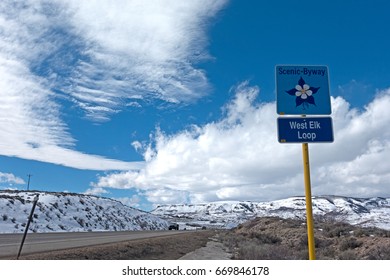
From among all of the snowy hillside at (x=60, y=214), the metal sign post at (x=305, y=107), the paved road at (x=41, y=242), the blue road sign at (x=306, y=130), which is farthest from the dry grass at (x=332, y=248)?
the snowy hillside at (x=60, y=214)

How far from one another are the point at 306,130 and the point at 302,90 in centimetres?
67

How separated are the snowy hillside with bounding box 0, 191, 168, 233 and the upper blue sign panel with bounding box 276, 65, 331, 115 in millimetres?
36051

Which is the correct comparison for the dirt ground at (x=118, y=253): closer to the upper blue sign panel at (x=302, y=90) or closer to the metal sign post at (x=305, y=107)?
the metal sign post at (x=305, y=107)

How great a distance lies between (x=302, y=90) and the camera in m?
6.46

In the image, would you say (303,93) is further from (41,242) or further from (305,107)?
(41,242)

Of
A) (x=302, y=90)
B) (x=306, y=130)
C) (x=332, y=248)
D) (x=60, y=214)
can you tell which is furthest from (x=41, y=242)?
(x=60, y=214)

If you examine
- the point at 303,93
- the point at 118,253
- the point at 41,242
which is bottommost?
the point at 118,253

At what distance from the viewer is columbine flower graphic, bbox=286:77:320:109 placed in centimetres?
641

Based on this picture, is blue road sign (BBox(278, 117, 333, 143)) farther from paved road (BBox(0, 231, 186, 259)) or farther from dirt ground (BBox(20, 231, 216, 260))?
paved road (BBox(0, 231, 186, 259))

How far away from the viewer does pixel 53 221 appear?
154 ft

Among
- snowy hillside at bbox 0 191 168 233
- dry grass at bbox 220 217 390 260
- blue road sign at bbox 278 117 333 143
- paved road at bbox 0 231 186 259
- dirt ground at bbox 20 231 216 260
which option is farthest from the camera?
snowy hillside at bbox 0 191 168 233

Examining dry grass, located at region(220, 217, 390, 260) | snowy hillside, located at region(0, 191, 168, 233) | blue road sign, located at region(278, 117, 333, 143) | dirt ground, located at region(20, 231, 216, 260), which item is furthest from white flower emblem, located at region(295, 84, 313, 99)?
snowy hillside, located at region(0, 191, 168, 233)
